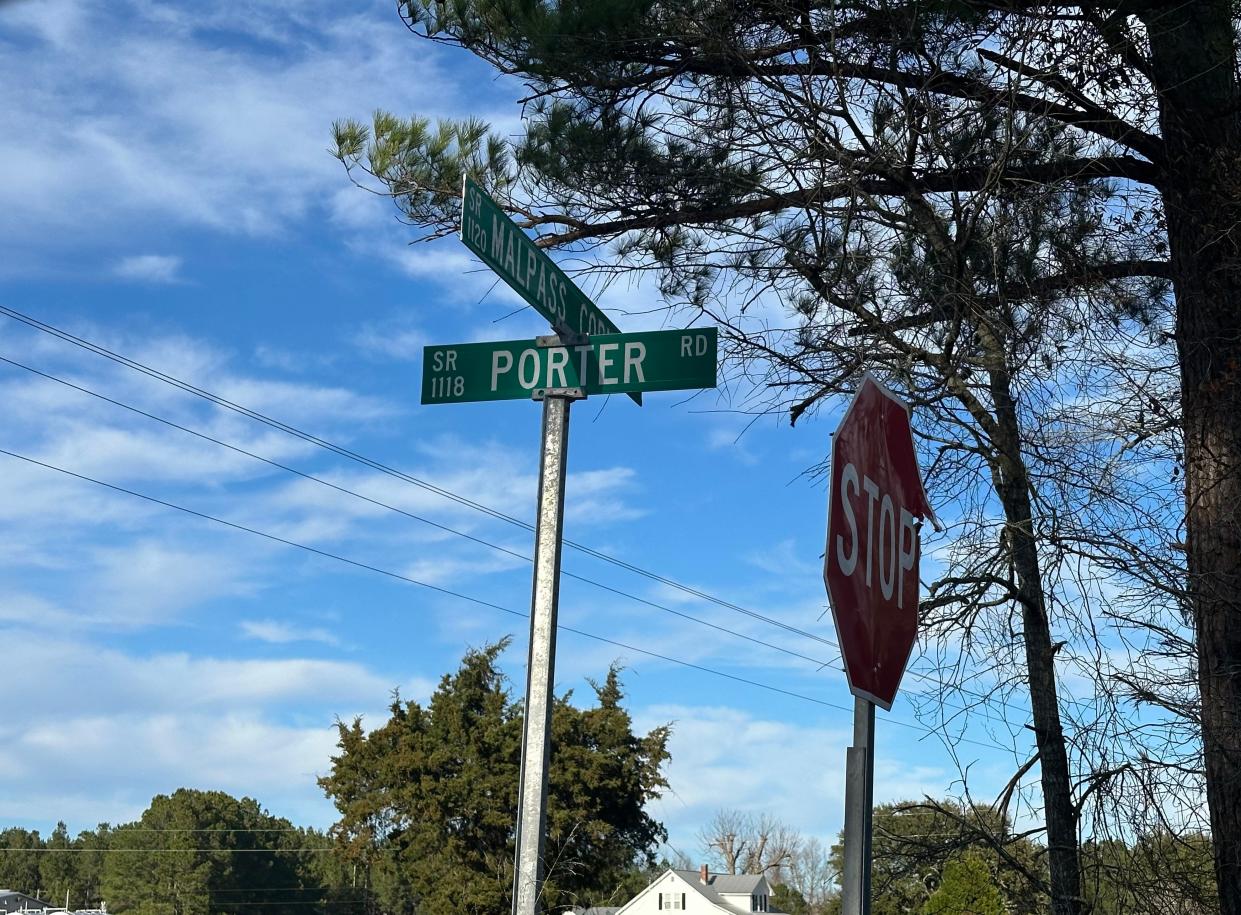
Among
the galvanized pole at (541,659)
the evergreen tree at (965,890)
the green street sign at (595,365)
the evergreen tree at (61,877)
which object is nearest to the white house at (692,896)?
the evergreen tree at (965,890)

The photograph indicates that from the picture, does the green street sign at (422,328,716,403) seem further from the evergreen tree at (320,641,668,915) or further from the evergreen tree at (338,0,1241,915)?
the evergreen tree at (320,641,668,915)

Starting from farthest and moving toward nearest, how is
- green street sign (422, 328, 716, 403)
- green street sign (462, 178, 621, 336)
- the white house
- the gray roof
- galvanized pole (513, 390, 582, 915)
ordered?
the gray roof
the white house
green street sign (422, 328, 716, 403)
green street sign (462, 178, 621, 336)
galvanized pole (513, 390, 582, 915)

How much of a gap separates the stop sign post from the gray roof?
53660 mm

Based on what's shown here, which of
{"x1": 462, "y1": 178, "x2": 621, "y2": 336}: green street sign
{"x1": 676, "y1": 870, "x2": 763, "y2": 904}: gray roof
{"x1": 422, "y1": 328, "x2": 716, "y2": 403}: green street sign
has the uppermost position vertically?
{"x1": 462, "y1": 178, "x2": 621, "y2": 336}: green street sign

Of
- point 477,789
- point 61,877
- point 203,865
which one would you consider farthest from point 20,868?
point 477,789

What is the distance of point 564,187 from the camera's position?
8227mm

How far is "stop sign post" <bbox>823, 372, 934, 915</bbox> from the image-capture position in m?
2.62

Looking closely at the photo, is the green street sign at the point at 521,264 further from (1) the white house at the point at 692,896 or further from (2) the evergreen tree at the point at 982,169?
(1) the white house at the point at 692,896

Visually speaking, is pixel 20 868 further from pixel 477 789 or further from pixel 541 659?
pixel 541 659

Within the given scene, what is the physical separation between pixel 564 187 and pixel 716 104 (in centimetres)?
133

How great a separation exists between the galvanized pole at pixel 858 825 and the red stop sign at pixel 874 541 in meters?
0.12

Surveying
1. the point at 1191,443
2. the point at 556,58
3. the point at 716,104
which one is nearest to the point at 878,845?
the point at 1191,443

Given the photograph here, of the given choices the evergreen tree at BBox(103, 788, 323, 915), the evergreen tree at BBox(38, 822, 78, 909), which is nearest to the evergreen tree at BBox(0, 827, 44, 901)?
the evergreen tree at BBox(38, 822, 78, 909)

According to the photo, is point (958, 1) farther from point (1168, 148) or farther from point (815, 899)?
point (815, 899)
